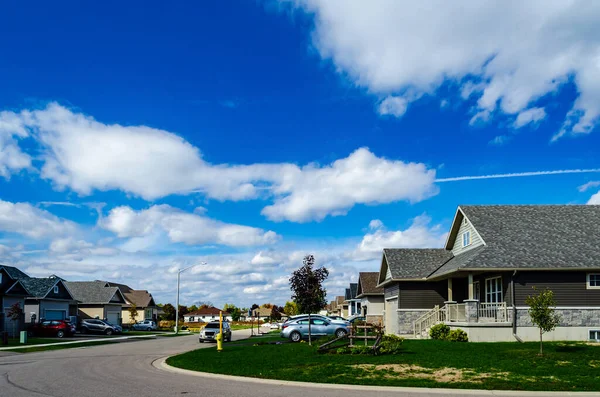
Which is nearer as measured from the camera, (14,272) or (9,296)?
(9,296)

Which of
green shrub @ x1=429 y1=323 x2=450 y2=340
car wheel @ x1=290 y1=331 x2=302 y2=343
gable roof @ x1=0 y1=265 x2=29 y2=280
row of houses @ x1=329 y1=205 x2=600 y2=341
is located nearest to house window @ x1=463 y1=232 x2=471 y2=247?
row of houses @ x1=329 y1=205 x2=600 y2=341

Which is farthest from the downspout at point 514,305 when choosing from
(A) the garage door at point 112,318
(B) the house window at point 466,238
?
(A) the garage door at point 112,318

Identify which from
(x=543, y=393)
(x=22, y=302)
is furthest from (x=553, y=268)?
(x=22, y=302)

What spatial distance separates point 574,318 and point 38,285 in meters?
48.2

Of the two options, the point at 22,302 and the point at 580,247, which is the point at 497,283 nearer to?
the point at 580,247

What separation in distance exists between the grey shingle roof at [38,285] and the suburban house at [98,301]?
11.0 metres

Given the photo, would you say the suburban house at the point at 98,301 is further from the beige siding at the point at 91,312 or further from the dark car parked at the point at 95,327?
the dark car parked at the point at 95,327

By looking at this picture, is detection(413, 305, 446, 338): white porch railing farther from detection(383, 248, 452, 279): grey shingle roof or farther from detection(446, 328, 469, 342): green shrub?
detection(446, 328, 469, 342): green shrub

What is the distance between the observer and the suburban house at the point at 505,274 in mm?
27328

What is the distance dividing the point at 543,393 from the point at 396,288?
79.4 feet

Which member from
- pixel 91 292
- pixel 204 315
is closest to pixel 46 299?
pixel 91 292

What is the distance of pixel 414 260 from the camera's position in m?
38.5

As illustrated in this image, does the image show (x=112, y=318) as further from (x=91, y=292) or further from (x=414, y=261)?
(x=414, y=261)

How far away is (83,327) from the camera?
181ft
